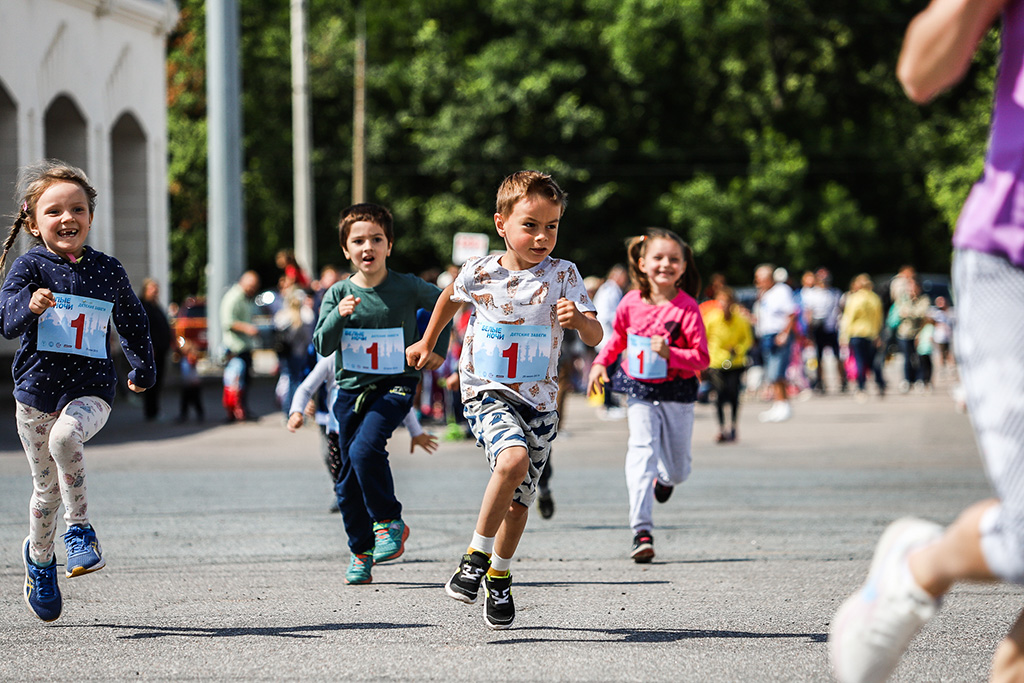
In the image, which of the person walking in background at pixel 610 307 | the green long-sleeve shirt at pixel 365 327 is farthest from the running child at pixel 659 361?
the person walking in background at pixel 610 307

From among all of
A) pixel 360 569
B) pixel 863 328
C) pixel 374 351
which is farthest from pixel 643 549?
pixel 863 328

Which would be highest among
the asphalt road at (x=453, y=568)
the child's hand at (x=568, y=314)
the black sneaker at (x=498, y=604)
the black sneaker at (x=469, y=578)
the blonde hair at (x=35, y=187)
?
the blonde hair at (x=35, y=187)

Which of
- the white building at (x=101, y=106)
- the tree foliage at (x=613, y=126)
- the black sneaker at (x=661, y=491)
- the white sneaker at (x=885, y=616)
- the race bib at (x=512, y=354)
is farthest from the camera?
the tree foliage at (x=613, y=126)

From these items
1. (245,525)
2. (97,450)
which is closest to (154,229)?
(97,450)

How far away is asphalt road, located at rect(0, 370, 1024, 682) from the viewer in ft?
15.4

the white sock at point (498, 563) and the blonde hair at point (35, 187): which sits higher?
the blonde hair at point (35, 187)

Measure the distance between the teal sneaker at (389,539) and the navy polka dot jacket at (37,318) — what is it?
1445 mm

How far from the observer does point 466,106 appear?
44.7 meters

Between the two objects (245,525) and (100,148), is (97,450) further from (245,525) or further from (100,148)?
(100,148)

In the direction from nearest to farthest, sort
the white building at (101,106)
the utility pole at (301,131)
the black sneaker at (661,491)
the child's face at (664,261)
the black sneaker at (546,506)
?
the child's face at (664,261) < the black sneaker at (661,491) < the black sneaker at (546,506) < the white building at (101,106) < the utility pole at (301,131)

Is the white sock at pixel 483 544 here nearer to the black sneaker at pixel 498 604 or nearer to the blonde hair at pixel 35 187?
the black sneaker at pixel 498 604

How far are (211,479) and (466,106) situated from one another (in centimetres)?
3454

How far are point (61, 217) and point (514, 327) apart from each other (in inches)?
70.9

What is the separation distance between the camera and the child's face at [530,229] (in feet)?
17.2
